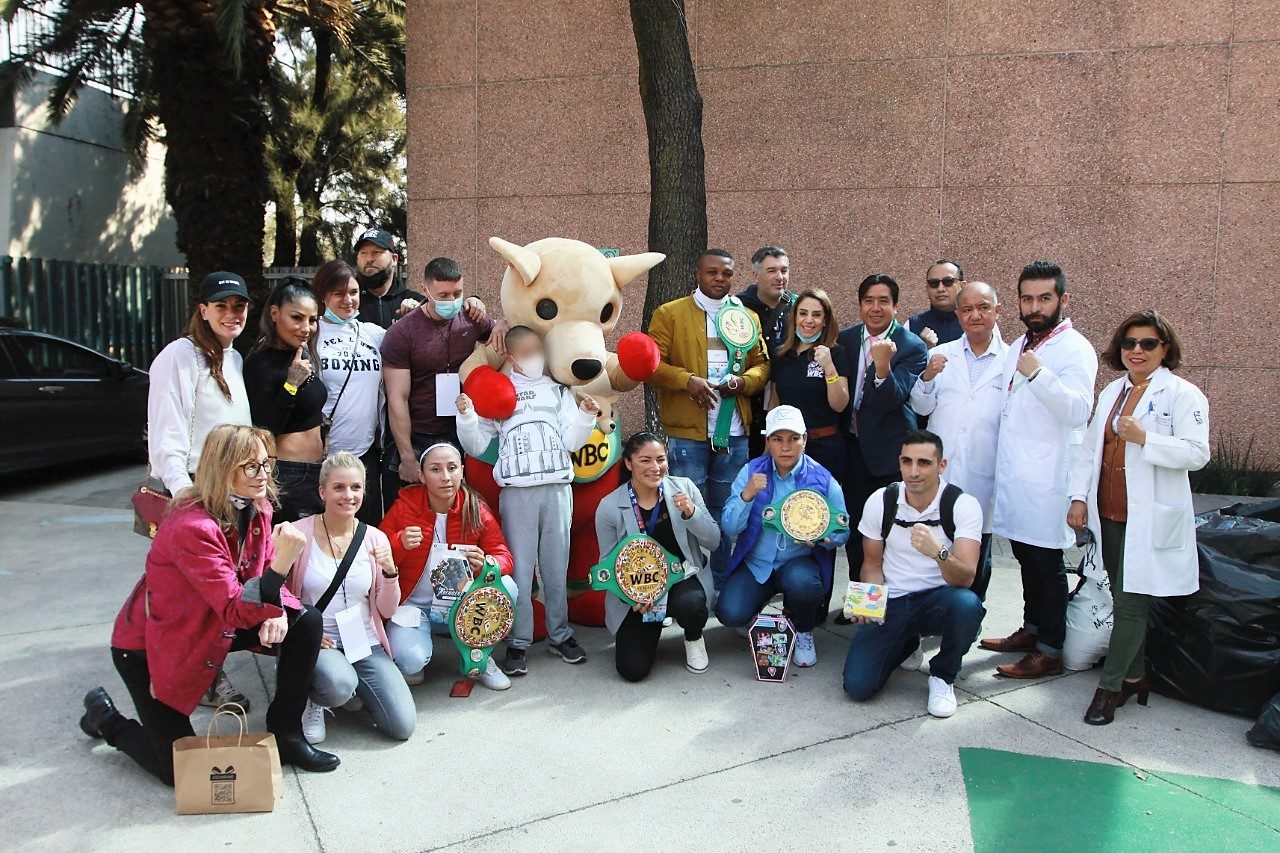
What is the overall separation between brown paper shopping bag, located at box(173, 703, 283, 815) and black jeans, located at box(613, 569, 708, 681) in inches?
64.0

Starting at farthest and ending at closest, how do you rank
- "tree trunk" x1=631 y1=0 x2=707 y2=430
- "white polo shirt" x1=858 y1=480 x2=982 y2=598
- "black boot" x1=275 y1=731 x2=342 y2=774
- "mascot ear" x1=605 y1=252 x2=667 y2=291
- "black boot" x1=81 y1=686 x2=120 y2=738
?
"tree trunk" x1=631 y1=0 x2=707 y2=430 → "mascot ear" x1=605 y1=252 x2=667 y2=291 → "white polo shirt" x1=858 y1=480 x2=982 y2=598 → "black boot" x1=81 y1=686 x2=120 y2=738 → "black boot" x1=275 y1=731 x2=342 y2=774

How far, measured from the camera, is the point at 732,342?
503cm

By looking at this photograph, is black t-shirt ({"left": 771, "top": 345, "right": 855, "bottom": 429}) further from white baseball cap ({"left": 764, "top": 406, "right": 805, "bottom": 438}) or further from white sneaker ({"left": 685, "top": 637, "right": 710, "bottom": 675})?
white sneaker ({"left": 685, "top": 637, "right": 710, "bottom": 675})

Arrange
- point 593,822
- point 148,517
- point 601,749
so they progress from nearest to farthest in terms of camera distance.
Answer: point 593,822 → point 601,749 → point 148,517

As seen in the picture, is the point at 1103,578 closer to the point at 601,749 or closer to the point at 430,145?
the point at 601,749

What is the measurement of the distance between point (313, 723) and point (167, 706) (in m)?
0.55

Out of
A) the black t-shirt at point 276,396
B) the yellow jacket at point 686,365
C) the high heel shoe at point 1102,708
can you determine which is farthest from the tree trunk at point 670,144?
the high heel shoe at point 1102,708

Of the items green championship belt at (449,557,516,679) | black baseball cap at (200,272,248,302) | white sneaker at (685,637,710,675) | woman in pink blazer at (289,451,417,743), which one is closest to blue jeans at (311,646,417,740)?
woman in pink blazer at (289,451,417,743)

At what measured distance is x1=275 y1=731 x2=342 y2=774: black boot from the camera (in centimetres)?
346

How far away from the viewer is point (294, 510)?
4.25 metres

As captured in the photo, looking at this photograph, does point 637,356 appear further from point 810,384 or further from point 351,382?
point 351,382

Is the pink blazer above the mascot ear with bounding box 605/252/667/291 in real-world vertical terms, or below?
below

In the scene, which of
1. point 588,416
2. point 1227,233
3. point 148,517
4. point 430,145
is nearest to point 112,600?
point 148,517

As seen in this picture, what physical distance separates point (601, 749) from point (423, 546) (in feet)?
3.96
